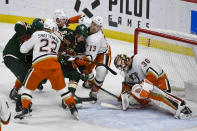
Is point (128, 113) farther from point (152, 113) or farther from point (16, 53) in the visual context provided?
point (16, 53)

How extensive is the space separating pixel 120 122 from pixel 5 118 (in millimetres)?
1817

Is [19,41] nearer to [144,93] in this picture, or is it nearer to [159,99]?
[144,93]

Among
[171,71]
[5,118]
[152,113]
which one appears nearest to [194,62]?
[171,71]

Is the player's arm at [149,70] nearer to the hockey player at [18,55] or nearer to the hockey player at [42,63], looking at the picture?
the hockey player at [42,63]

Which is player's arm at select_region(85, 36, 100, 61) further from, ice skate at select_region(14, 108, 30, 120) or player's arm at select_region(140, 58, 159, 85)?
ice skate at select_region(14, 108, 30, 120)

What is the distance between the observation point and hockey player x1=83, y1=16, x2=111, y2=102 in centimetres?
549

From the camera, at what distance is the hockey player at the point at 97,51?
216 inches

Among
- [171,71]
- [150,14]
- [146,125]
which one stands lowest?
[146,125]

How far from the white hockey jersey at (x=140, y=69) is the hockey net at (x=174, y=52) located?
0.45 m

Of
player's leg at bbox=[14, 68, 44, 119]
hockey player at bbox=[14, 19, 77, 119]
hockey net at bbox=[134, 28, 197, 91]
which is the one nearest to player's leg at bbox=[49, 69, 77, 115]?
hockey player at bbox=[14, 19, 77, 119]

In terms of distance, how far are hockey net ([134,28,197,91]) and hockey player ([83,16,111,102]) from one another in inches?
20.7

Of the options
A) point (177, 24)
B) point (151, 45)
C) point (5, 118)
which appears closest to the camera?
point (5, 118)

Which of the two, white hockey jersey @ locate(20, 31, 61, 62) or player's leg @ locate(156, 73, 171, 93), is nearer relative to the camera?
white hockey jersey @ locate(20, 31, 61, 62)

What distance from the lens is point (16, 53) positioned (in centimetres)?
545
